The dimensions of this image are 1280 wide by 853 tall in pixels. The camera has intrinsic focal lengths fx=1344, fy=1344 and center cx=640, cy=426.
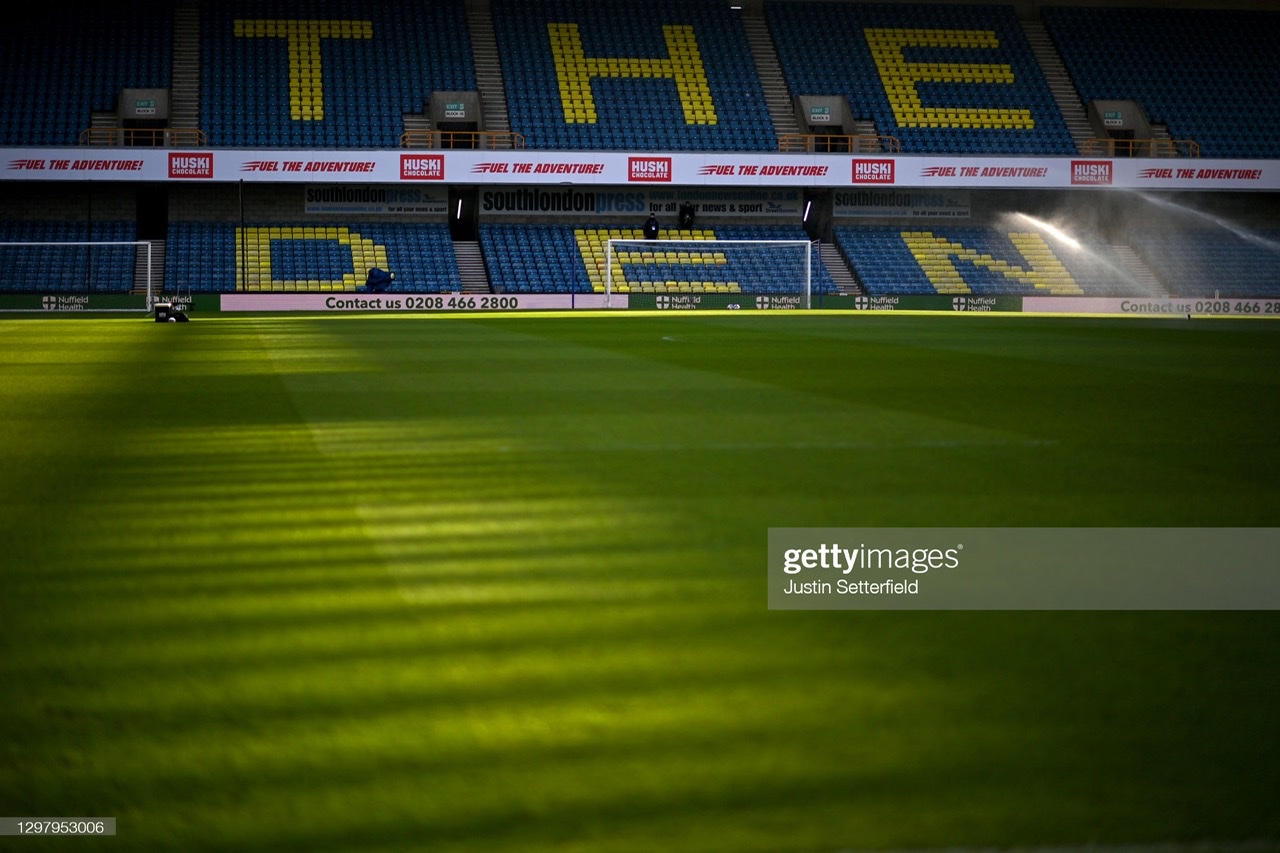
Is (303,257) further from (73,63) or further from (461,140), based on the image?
(73,63)

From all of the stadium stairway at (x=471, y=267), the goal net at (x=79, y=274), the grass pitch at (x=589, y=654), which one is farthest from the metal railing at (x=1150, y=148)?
the grass pitch at (x=589, y=654)

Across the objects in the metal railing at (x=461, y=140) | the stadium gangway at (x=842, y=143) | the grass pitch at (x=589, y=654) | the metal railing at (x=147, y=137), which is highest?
the stadium gangway at (x=842, y=143)

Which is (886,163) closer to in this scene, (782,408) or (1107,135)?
(1107,135)

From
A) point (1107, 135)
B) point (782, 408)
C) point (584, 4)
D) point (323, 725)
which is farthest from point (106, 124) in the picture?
point (323, 725)

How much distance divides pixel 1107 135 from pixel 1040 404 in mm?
36313

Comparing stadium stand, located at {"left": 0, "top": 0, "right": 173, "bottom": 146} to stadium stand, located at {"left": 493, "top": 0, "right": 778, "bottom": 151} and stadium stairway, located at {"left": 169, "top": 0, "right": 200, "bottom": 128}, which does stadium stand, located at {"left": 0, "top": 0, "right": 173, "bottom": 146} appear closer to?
stadium stairway, located at {"left": 169, "top": 0, "right": 200, "bottom": 128}

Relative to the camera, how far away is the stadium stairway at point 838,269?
3900 centimetres

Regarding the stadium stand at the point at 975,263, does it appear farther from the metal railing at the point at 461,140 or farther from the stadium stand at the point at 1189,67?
the metal railing at the point at 461,140

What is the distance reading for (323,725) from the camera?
2305 millimetres

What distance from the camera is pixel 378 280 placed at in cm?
3550

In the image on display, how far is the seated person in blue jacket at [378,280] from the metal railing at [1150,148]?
68.7 ft

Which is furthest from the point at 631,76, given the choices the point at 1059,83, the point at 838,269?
the point at 1059,83

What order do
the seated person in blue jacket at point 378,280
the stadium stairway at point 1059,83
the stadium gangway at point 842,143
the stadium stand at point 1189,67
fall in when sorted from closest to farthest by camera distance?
the seated person in blue jacket at point 378,280 < the stadium gangway at point 842,143 < the stadium stand at point 1189,67 < the stadium stairway at point 1059,83

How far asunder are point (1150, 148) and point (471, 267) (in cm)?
2079
